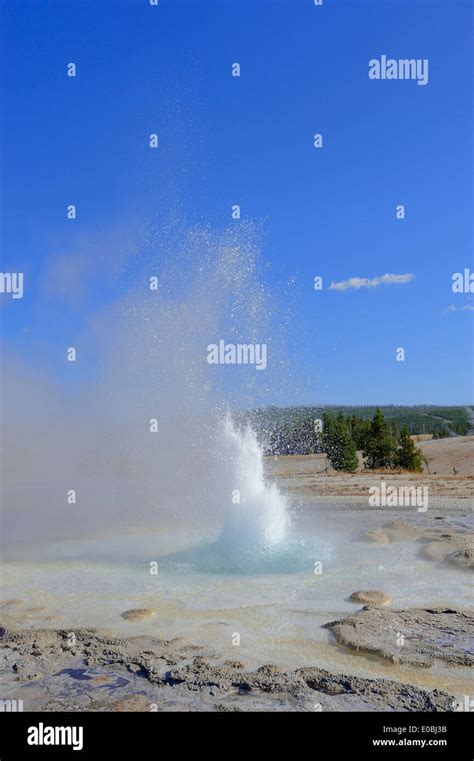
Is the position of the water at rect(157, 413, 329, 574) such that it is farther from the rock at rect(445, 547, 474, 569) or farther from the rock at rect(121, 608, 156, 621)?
the rock at rect(445, 547, 474, 569)

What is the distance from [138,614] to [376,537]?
747 centimetres

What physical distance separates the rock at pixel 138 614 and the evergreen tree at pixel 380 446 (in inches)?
1327

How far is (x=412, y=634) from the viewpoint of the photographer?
9.00 meters

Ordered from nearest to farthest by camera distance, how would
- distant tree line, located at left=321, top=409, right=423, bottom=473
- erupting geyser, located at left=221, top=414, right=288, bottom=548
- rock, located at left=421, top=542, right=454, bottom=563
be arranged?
rock, located at left=421, top=542, right=454, bottom=563 < erupting geyser, located at left=221, top=414, right=288, bottom=548 < distant tree line, located at left=321, top=409, right=423, bottom=473

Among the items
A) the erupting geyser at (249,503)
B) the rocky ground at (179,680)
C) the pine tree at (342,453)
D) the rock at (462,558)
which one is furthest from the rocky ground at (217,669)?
the pine tree at (342,453)

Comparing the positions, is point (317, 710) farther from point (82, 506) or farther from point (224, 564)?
point (82, 506)

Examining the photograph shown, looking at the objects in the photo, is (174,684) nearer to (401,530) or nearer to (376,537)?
(376,537)

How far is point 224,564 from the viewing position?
13.3 m

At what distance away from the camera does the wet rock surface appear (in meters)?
6.95

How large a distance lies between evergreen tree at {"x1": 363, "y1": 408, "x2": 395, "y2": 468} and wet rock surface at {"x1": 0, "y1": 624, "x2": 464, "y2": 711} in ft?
115

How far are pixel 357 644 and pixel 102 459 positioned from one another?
20.9 m

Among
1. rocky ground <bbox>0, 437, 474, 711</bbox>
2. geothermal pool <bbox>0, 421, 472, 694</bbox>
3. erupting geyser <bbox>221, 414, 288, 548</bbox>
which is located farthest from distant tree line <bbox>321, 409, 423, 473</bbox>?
rocky ground <bbox>0, 437, 474, 711</bbox>

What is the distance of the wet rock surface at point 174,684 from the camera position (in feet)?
22.8

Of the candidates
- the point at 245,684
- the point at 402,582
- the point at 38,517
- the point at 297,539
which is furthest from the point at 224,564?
the point at 38,517
